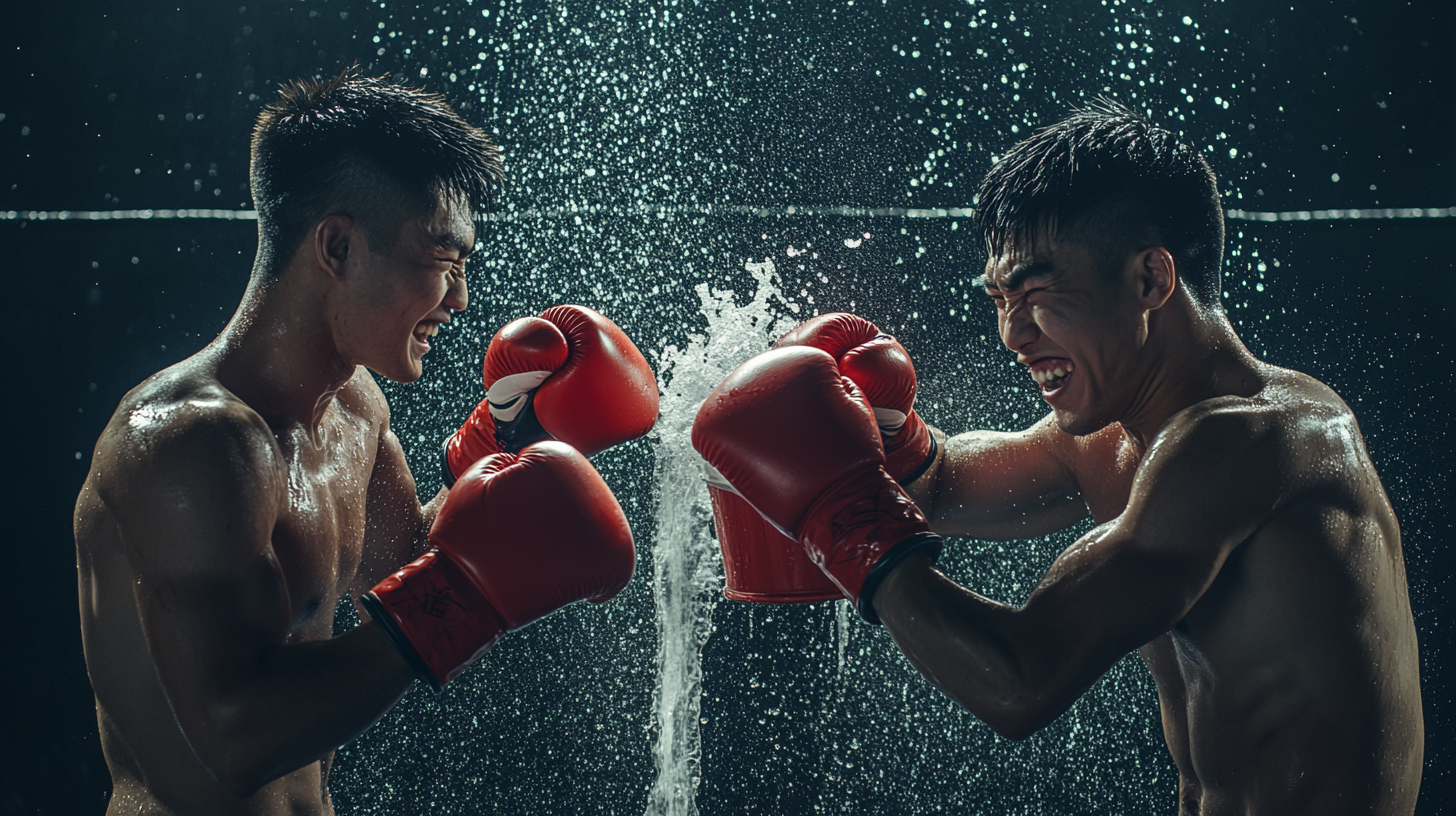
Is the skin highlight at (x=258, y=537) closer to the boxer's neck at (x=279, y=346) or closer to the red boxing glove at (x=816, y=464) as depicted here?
the boxer's neck at (x=279, y=346)

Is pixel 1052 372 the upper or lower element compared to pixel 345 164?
lower

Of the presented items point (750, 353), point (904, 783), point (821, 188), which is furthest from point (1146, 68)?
point (904, 783)

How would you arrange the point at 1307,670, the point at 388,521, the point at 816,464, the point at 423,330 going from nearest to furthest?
the point at 1307,670
the point at 816,464
the point at 423,330
the point at 388,521

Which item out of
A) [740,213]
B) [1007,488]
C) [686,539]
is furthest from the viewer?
[740,213]

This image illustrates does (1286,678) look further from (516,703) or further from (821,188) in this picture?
(516,703)

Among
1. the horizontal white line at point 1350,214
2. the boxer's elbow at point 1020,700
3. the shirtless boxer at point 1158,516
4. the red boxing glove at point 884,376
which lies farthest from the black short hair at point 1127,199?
the horizontal white line at point 1350,214

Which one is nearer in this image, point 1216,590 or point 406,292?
point 1216,590

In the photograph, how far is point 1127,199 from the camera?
4.68 ft

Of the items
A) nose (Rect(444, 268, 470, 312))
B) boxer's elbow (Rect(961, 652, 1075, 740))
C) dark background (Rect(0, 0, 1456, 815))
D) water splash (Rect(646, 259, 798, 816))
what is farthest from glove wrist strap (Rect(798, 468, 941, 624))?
dark background (Rect(0, 0, 1456, 815))

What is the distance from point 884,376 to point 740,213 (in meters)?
1.30

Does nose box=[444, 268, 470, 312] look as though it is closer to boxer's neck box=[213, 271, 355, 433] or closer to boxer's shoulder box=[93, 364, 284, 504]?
boxer's neck box=[213, 271, 355, 433]

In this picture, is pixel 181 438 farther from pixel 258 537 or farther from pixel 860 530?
pixel 860 530

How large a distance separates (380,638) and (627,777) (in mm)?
1830

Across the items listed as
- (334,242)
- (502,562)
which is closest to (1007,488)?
(502,562)
